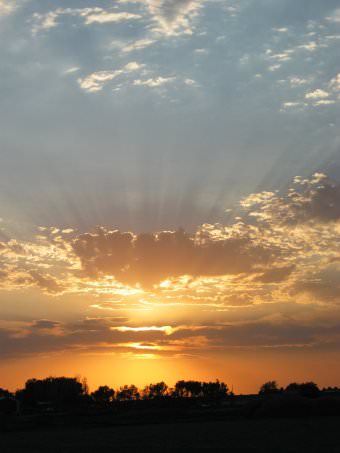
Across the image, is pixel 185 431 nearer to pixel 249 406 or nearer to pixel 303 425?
pixel 303 425

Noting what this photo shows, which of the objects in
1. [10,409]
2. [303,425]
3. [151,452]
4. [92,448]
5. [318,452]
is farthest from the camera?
[10,409]

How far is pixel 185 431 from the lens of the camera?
4534cm

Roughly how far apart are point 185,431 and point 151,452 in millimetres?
13454

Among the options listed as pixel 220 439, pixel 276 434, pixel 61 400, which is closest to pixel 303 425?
pixel 276 434

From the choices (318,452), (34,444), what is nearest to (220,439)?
(318,452)

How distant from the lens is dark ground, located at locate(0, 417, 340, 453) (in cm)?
3250

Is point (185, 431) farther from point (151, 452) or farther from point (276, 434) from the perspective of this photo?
point (151, 452)

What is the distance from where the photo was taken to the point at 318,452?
29062 mm

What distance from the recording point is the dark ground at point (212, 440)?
32.5 metres

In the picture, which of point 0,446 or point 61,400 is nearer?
point 0,446

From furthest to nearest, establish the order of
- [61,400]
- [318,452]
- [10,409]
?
[61,400] < [10,409] < [318,452]

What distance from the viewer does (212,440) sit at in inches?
1465

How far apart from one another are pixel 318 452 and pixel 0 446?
81.2 feet

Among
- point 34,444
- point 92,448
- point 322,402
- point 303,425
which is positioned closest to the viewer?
point 92,448
